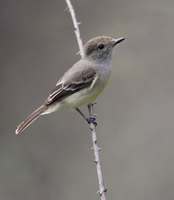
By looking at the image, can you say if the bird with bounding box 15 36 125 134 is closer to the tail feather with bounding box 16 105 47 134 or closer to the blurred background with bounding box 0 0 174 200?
the tail feather with bounding box 16 105 47 134

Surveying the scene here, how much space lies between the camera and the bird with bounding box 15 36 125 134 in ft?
17.2

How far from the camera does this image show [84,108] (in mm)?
7199

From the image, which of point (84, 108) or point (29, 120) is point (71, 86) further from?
point (84, 108)

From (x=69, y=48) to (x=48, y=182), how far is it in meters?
2.50

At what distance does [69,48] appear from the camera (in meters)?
7.58

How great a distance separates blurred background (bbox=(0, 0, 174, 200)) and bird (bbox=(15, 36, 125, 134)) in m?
1.28

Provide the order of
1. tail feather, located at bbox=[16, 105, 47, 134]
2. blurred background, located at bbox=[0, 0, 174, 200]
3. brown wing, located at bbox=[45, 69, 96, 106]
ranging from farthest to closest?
blurred background, located at bbox=[0, 0, 174, 200] → brown wing, located at bbox=[45, 69, 96, 106] → tail feather, located at bbox=[16, 105, 47, 134]

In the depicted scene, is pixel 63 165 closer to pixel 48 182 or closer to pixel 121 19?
pixel 48 182

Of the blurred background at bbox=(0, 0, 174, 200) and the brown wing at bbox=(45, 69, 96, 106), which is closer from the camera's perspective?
the brown wing at bbox=(45, 69, 96, 106)

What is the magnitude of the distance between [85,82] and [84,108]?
1976 millimetres

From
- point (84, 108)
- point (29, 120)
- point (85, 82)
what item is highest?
point (84, 108)

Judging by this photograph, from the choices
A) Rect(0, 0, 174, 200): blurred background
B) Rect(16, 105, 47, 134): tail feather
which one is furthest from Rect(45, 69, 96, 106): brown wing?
Rect(0, 0, 174, 200): blurred background

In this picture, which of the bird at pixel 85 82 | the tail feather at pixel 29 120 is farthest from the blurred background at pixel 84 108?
the bird at pixel 85 82

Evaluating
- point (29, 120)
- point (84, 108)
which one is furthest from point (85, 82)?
point (84, 108)
